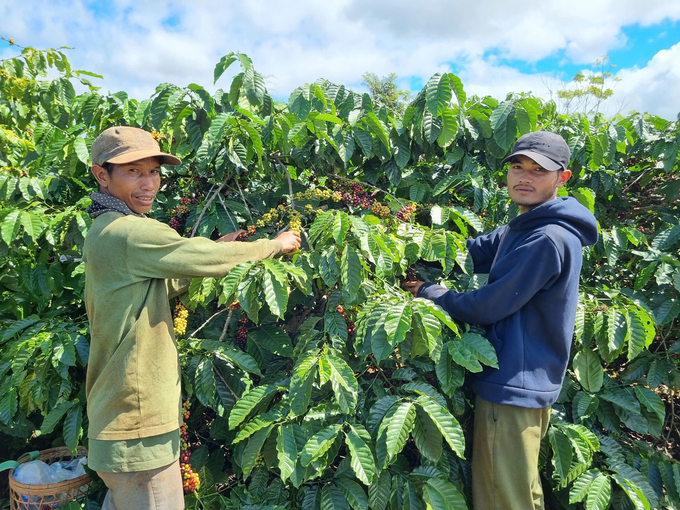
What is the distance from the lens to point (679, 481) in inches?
81.2

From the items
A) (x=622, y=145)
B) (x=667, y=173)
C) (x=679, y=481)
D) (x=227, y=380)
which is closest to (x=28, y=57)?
(x=227, y=380)

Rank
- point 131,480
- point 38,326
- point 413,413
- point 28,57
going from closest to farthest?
1. point 131,480
2. point 413,413
3. point 38,326
4. point 28,57

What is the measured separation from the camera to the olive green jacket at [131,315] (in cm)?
139

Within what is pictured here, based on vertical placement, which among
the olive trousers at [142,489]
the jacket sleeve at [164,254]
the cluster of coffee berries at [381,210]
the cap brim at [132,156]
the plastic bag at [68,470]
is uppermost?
the cap brim at [132,156]

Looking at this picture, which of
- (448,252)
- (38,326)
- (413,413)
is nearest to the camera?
(413,413)

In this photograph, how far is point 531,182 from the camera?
180 centimetres

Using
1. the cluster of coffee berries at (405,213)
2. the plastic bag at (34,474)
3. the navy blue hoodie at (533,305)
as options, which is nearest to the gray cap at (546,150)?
the navy blue hoodie at (533,305)

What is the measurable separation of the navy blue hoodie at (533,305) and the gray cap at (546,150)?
0.14 meters

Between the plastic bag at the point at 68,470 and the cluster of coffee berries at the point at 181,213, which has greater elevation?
the cluster of coffee berries at the point at 181,213

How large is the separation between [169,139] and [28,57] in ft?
8.09

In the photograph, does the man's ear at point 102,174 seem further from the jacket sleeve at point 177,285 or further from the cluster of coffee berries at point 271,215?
the cluster of coffee berries at point 271,215

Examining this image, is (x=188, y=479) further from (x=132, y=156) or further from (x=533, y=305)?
(x=533, y=305)

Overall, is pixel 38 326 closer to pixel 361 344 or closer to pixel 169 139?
pixel 169 139

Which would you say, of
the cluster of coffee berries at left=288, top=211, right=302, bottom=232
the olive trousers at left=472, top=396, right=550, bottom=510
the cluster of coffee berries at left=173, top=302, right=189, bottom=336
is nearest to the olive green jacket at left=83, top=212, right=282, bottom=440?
the cluster of coffee berries at left=173, top=302, right=189, bottom=336
